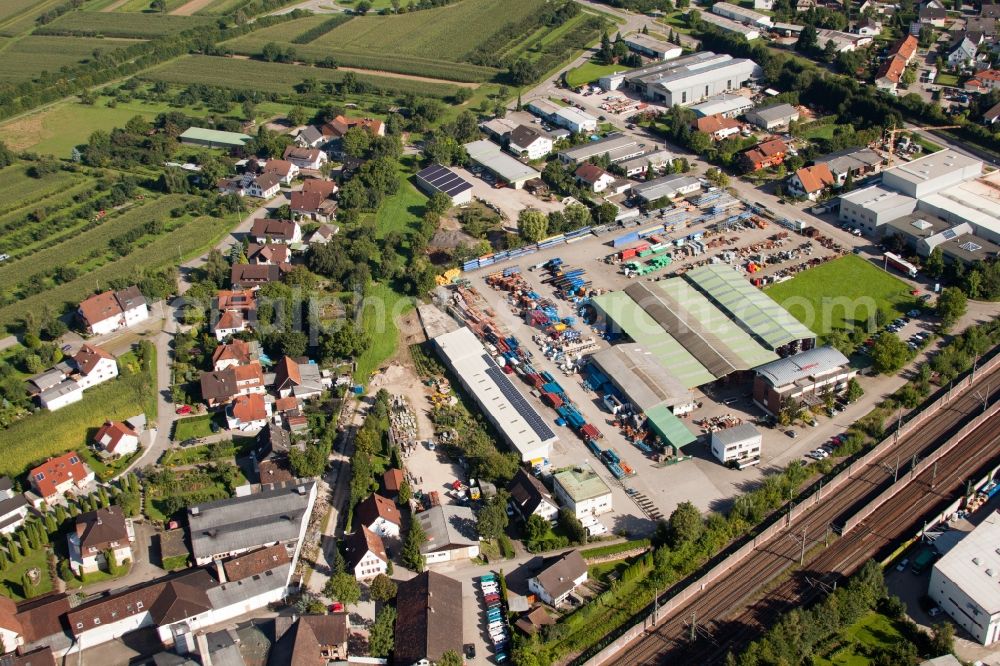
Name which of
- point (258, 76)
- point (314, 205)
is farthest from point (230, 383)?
point (258, 76)

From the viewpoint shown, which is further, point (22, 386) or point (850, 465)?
point (22, 386)

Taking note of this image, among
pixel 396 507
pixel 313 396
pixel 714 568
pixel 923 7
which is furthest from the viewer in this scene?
pixel 923 7

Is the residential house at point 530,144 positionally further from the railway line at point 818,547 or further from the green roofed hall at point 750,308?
the railway line at point 818,547

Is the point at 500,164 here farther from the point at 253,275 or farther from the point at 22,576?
the point at 22,576

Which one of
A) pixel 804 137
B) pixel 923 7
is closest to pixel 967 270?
pixel 804 137

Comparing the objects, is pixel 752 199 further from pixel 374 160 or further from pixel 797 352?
pixel 374 160
